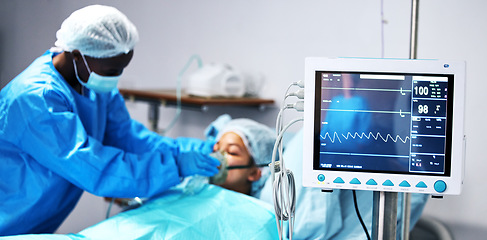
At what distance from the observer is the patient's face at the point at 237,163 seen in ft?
5.92

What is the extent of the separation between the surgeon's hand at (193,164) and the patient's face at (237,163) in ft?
0.81

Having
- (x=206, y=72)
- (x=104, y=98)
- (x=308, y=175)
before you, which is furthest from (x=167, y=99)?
(x=308, y=175)

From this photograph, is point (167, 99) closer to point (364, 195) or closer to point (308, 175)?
point (364, 195)

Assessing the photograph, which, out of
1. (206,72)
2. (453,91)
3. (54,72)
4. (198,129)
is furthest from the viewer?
(198,129)

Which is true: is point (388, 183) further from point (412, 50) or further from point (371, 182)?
point (412, 50)

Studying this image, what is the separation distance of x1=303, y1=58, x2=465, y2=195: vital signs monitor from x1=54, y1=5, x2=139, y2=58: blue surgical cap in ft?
2.31

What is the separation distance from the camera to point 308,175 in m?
0.99

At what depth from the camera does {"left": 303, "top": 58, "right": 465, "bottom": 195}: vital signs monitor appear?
958 mm

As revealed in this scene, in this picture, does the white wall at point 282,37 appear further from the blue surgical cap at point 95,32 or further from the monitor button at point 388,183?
the monitor button at point 388,183

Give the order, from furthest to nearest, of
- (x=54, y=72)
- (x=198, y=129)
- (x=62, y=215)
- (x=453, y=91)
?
(x=198, y=129) < (x=62, y=215) < (x=54, y=72) < (x=453, y=91)

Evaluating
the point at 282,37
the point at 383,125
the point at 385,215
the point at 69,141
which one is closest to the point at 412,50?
the point at 383,125

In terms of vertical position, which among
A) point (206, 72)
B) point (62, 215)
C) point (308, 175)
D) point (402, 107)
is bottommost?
point (62, 215)

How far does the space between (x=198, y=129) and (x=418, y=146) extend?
1.70 metres

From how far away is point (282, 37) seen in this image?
207 cm
